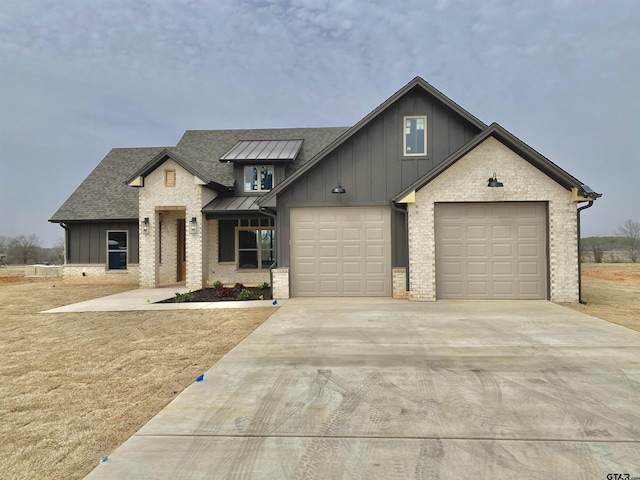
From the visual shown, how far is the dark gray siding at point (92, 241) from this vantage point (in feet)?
56.0

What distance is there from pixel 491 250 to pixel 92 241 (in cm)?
1794

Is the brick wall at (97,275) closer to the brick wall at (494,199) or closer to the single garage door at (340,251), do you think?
the single garage door at (340,251)

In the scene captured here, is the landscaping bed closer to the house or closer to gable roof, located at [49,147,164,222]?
the house

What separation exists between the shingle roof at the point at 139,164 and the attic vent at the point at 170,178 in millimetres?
1694

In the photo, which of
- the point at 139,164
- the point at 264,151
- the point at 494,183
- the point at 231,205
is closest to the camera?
the point at 494,183

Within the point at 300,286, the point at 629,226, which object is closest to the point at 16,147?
the point at 300,286

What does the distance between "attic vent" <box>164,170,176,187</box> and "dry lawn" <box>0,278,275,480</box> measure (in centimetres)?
666

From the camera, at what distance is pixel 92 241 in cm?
1733

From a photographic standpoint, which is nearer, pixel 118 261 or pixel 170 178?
pixel 170 178

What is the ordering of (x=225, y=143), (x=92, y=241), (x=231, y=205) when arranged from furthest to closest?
(x=225, y=143)
(x=92, y=241)
(x=231, y=205)

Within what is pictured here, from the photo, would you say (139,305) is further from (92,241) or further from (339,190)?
(92,241)

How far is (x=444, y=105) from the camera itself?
11367 millimetres

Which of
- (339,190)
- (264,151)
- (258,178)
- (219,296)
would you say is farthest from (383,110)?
(219,296)

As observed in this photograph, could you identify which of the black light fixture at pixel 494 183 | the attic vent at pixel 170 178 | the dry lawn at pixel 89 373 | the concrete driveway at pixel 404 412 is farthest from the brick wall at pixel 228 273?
the black light fixture at pixel 494 183
